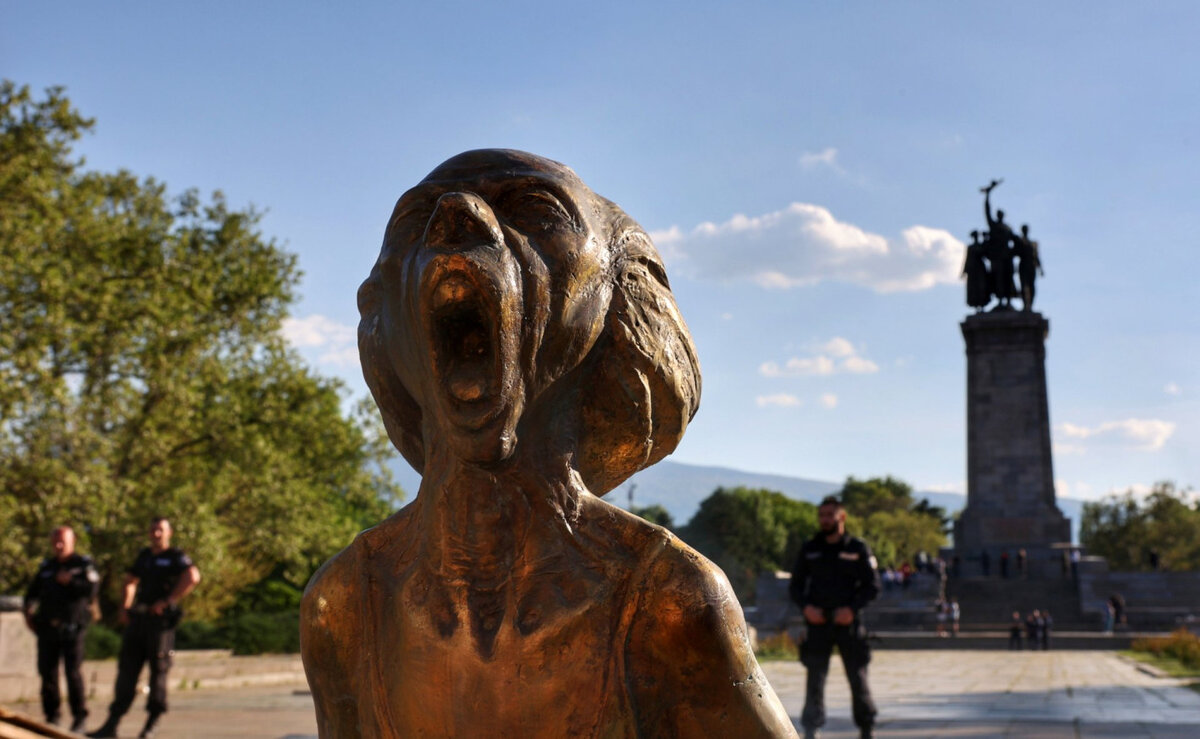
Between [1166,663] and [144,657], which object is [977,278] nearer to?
[1166,663]

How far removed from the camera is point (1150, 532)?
6425 centimetres

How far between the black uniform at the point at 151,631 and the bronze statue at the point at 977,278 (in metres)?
34.4

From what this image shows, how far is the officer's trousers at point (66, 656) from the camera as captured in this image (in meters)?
8.68

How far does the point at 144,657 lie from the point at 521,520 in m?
7.46

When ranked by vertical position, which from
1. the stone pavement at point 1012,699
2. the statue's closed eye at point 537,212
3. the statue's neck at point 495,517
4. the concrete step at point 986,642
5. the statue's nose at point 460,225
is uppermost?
the statue's closed eye at point 537,212

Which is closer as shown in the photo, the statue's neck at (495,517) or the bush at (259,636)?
the statue's neck at (495,517)

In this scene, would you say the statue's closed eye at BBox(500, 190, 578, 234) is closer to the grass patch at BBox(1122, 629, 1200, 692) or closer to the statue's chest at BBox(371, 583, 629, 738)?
the statue's chest at BBox(371, 583, 629, 738)

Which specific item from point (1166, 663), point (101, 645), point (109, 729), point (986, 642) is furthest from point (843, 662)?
point (986, 642)

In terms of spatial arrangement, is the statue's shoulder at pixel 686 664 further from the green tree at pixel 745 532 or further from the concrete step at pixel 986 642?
the green tree at pixel 745 532

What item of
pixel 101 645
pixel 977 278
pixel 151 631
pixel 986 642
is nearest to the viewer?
pixel 151 631

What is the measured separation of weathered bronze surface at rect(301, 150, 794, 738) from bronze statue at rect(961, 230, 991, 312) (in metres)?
39.1

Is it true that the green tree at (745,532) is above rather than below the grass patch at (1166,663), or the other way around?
above

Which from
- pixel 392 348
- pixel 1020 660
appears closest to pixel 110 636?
pixel 1020 660

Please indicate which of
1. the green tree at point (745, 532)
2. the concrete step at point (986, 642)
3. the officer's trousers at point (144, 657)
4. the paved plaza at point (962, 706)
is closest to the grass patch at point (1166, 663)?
the paved plaza at point (962, 706)
